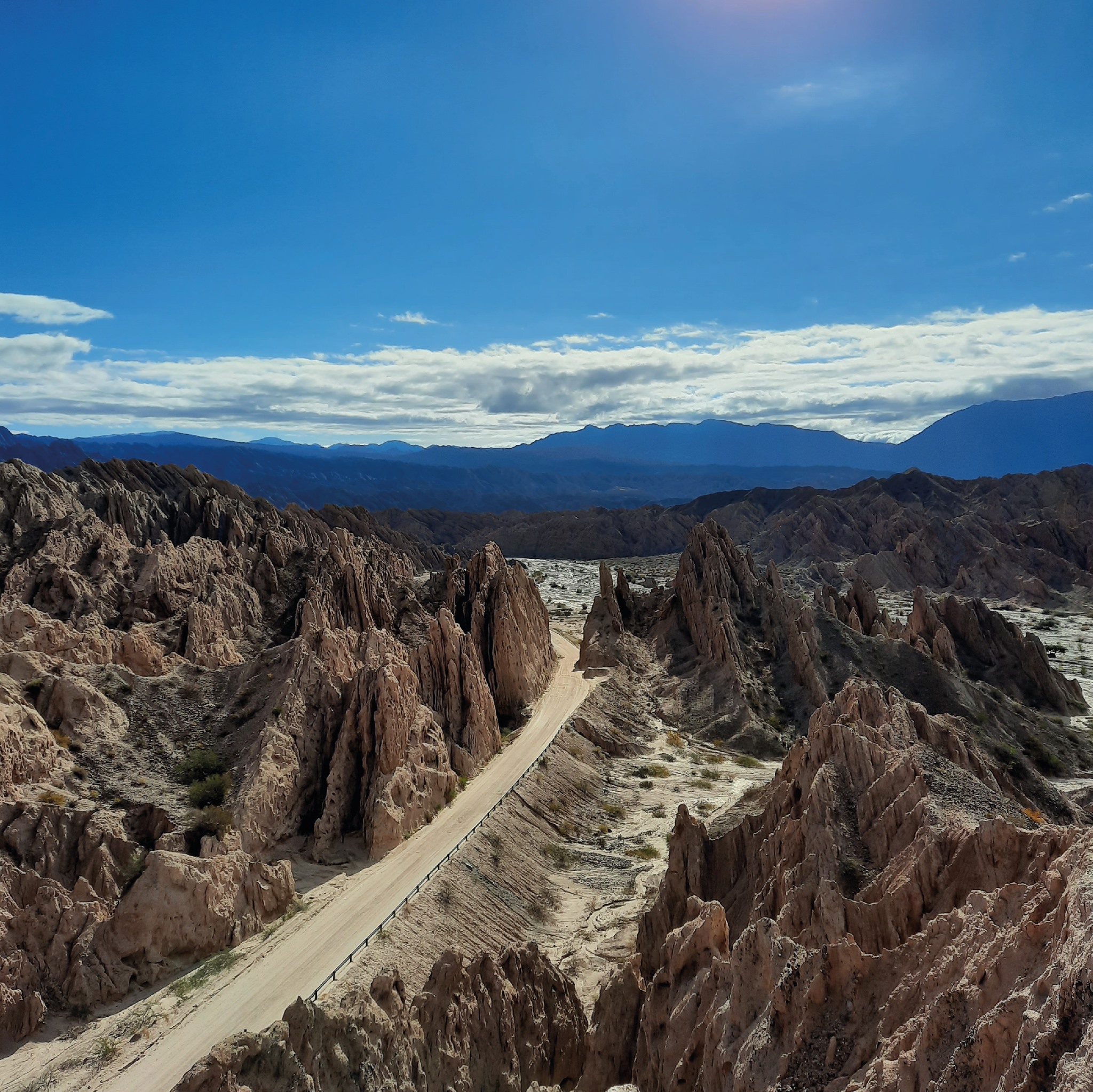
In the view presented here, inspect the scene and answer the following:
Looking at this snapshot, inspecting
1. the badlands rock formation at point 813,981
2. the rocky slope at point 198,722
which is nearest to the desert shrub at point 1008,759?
the badlands rock formation at point 813,981

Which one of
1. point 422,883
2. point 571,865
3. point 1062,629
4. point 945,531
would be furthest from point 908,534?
point 422,883

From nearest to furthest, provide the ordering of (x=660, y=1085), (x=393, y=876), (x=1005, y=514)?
(x=660, y=1085) < (x=393, y=876) < (x=1005, y=514)

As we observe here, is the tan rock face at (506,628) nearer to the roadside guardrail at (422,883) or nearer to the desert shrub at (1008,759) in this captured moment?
the roadside guardrail at (422,883)

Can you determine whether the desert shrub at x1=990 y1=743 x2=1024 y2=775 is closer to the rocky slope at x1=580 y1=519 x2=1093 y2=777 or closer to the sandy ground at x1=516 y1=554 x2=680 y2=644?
the rocky slope at x1=580 y1=519 x2=1093 y2=777

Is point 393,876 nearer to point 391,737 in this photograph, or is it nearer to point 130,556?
point 391,737

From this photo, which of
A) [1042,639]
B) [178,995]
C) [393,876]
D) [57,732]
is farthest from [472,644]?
[1042,639]
